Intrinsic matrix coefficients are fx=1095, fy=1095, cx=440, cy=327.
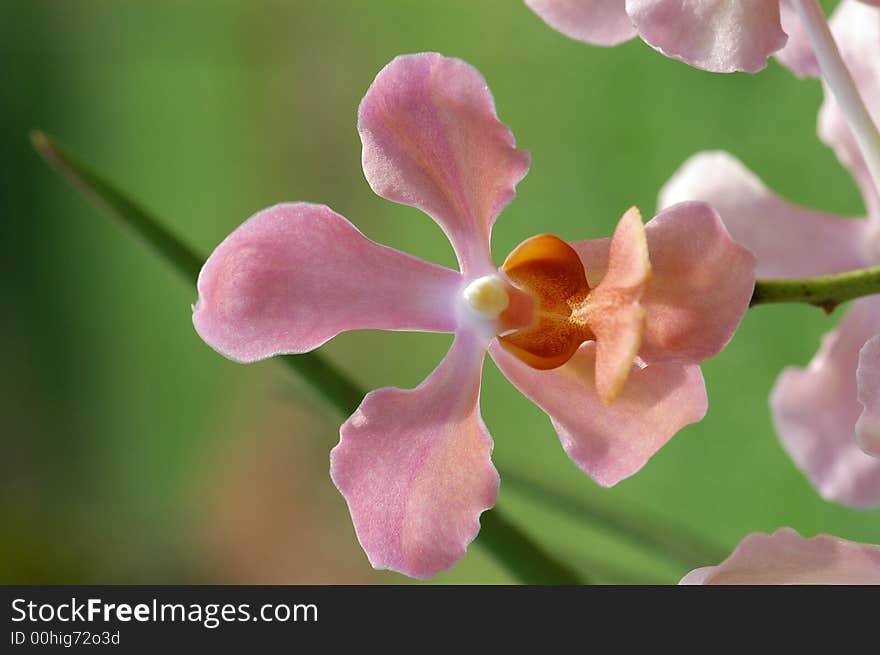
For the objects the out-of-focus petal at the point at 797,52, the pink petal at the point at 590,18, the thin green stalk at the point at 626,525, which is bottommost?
the thin green stalk at the point at 626,525

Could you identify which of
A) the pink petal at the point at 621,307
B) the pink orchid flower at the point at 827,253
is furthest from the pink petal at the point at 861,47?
the pink petal at the point at 621,307

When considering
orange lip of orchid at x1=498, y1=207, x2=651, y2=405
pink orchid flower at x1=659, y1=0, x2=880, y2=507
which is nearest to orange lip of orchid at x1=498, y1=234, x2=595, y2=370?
orange lip of orchid at x1=498, y1=207, x2=651, y2=405

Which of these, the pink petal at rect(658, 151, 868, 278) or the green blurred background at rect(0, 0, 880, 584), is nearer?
the pink petal at rect(658, 151, 868, 278)

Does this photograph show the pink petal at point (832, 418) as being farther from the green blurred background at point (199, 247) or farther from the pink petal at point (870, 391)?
the green blurred background at point (199, 247)

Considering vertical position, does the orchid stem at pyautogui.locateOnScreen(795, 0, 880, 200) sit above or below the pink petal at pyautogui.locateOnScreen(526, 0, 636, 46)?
below

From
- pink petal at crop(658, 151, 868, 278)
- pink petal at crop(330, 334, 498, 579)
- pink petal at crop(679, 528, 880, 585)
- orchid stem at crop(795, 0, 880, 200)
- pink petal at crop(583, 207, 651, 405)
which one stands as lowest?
pink petal at crop(679, 528, 880, 585)

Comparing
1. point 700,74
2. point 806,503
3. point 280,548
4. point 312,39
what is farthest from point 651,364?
point 312,39

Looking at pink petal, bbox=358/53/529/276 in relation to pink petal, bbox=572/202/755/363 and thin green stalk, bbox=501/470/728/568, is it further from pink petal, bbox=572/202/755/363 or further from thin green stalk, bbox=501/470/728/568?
thin green stalk, bbox=501/470/728/568
